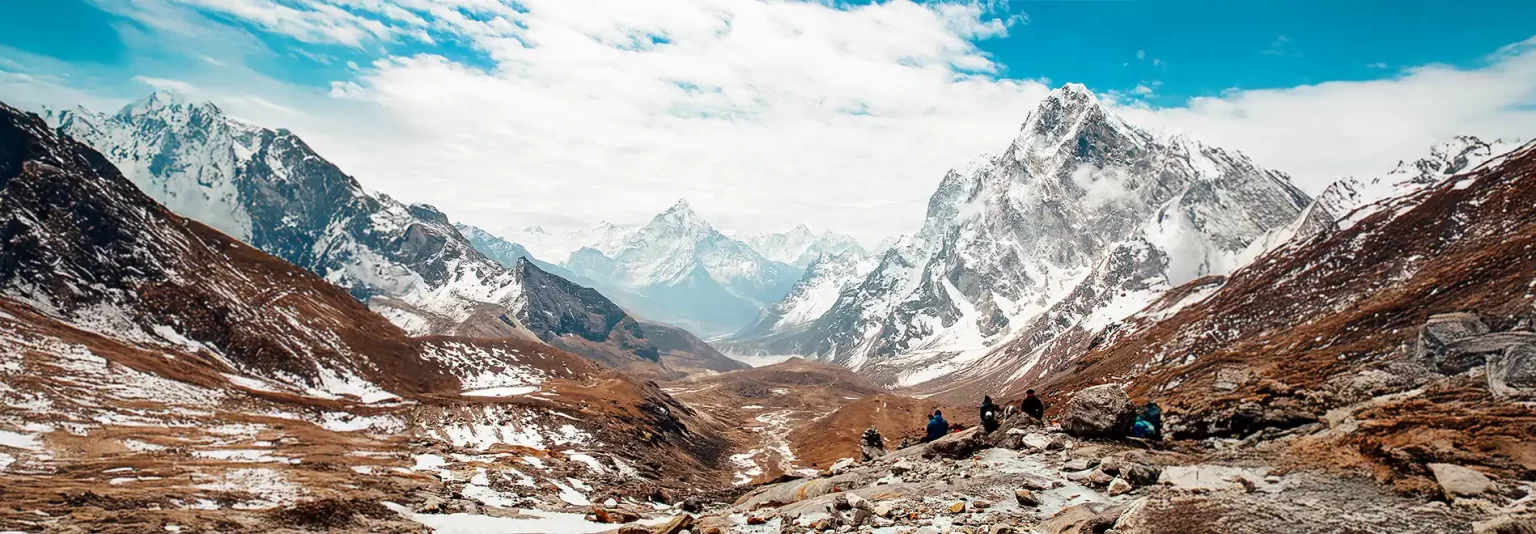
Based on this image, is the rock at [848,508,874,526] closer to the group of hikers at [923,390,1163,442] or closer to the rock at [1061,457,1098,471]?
the rock at [1061,457,1098,471]

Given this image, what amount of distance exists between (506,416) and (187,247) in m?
123

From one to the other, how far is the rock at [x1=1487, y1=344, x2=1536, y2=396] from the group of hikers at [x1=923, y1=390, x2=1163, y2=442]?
395 inches

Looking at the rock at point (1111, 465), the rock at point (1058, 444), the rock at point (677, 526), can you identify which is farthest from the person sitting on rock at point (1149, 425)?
the rock at point (677, 526)

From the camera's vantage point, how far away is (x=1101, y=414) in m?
29.2

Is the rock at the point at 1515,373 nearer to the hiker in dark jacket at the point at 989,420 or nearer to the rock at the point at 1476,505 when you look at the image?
the rock at the point at 1476,505

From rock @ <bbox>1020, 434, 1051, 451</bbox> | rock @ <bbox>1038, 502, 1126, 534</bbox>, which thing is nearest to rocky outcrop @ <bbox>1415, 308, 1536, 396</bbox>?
rock @ <bbox>1020, 434, 1051, 451</bbox>

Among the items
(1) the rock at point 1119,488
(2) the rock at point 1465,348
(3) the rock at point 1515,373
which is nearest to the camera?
(1) the rock at point 1119,488

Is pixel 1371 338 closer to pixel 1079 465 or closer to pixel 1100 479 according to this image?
pixel 1079 465

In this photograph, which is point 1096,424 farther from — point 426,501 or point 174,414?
point 174,414

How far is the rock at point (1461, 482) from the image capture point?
15.2 metres

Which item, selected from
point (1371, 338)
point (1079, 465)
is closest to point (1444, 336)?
point (1079, 465)

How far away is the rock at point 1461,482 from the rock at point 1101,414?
12.6m

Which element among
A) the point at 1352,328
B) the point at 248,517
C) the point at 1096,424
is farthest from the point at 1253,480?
the point at 1352,328

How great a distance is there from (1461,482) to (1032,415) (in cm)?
2004
